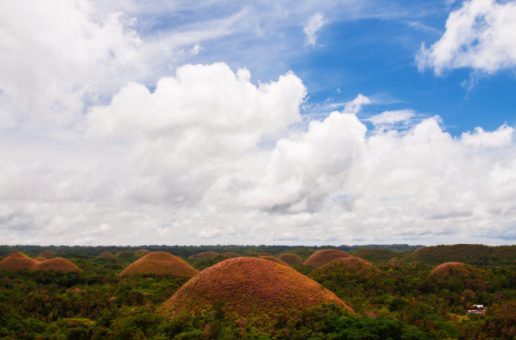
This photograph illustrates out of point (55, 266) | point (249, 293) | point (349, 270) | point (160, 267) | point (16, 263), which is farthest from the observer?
point (16, 263)

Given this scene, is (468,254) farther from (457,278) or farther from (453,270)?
(457,278)

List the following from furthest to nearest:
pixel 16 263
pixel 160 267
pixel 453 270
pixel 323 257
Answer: pixel 323 257
pixel 16 263
pixel 160 267
pixel 453 270

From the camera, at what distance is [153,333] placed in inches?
934

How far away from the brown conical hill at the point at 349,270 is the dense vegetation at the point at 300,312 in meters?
0.22

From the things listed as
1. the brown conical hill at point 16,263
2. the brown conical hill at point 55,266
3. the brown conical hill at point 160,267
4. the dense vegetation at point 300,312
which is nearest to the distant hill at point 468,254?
the dense vegetation at point 300,312

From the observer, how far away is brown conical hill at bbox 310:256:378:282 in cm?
5438

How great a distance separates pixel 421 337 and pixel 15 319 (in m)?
24.1

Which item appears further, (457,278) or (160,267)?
(160,267)

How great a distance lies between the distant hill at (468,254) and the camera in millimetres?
87562

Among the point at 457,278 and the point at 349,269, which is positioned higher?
the point at 349,269

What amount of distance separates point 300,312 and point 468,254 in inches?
3192

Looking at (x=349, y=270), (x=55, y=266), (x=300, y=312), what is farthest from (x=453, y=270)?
(x=55, y=266)

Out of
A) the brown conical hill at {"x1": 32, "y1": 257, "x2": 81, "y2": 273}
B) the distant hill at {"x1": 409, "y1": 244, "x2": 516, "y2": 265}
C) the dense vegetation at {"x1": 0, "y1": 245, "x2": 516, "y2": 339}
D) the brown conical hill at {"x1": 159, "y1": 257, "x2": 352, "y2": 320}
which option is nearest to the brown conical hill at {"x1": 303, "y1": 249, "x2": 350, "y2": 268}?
the dense vegetation at {"x1": 0, "y1": 245, "x2": 516, "y2": 339}

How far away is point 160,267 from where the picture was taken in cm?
6394
